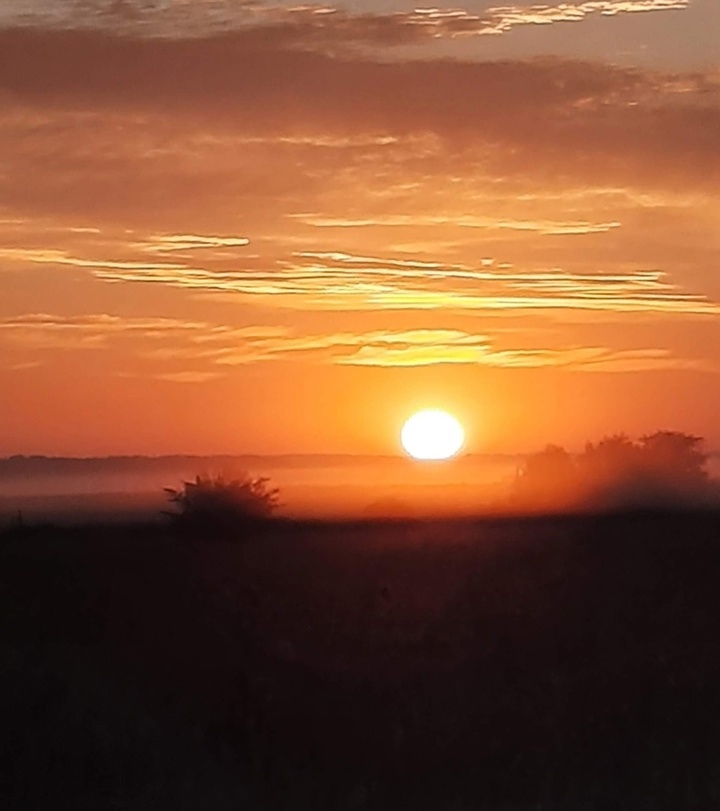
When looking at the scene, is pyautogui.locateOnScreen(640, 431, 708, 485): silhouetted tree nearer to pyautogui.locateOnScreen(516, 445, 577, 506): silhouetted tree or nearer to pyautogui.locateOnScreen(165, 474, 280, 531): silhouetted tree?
pyautogui.locateOnScreen(516, 445, 577, 506): silhouetted tree

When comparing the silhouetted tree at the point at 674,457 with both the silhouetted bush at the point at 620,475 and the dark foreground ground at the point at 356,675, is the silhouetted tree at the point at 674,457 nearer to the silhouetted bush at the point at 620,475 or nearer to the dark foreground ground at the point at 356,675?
the silhouetted bush at the point at 620,475

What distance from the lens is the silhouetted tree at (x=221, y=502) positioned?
3359cm

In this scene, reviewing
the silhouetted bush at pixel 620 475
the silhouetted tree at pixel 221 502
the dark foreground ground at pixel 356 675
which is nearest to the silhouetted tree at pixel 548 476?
the silhouetted bush at pixel 620 475

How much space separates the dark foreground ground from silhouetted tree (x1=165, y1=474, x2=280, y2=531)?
17.4 ft

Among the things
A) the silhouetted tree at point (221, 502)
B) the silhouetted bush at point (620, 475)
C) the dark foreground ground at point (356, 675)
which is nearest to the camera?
the dark foreground ground at point (356, 675)

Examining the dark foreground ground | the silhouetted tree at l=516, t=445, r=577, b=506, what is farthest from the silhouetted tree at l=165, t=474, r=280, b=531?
the silhouetted tree at l=516, t=445, r=577, b=506

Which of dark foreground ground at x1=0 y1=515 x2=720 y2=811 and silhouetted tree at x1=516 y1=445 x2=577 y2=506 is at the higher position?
silhouetted tree at x1=516 y1=445 x2=577 y2=506

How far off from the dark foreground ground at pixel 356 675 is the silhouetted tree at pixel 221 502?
17.4 feet

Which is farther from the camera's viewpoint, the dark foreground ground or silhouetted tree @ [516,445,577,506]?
silhouetted tree @ [516,445,577,506]

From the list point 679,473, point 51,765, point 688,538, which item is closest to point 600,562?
point 688,538

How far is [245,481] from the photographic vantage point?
36.1 metres

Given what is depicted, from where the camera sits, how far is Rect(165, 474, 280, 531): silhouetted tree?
110ft

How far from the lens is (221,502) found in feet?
114

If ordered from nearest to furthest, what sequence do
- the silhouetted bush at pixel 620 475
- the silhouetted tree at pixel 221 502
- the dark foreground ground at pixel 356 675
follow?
the dark foreground ground at pixel 356 675, the silhouetted tree at pixel 221 502, the silhouetted bush at pixel 620 475
